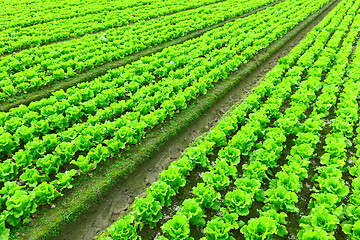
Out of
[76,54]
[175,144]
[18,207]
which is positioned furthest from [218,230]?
[76,54]

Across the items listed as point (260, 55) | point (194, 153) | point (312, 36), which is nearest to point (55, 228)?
point (194, 153)

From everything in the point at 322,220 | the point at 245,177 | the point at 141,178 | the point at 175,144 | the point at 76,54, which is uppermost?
the point at 76,54

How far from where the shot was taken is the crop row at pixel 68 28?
15688 mm

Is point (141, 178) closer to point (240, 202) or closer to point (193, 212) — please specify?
point (193, 212)

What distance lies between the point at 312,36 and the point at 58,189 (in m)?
19.7

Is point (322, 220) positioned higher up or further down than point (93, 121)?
further down

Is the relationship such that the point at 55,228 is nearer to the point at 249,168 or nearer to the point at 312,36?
the point at 249,168

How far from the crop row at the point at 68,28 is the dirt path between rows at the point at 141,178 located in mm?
13011

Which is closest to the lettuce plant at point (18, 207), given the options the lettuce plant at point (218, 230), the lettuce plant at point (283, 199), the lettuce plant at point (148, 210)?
the lettuce plant at point (148, 210)

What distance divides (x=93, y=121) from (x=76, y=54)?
23.2 ft

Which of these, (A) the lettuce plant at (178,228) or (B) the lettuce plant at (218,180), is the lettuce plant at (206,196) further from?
(A) the lettuce plant at (178,228)

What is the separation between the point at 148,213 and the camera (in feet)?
18.7

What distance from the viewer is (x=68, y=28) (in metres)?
18.9

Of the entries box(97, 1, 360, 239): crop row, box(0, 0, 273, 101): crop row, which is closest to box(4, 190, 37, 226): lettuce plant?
box(97, 1, 360, 239): crop row
